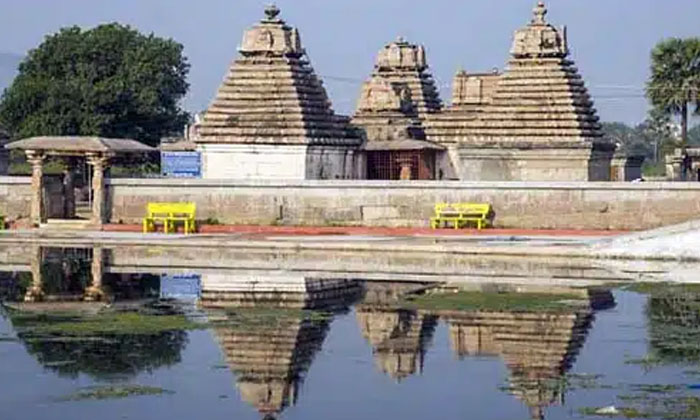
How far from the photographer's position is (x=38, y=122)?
71.2m

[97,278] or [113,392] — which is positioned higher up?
[97,278]

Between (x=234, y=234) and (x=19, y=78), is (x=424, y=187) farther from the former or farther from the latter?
(x=19, y=78)

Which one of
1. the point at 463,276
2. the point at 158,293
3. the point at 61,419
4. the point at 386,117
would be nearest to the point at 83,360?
the point at 61,419

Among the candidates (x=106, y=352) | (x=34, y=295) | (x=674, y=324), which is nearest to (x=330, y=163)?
(x=34, y=295)

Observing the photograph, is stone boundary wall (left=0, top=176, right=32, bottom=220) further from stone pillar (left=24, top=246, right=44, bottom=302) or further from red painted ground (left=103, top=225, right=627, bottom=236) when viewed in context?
stone pillar (left=24, top=246, right=44, bottom=302)

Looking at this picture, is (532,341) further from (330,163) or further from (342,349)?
(330,163)

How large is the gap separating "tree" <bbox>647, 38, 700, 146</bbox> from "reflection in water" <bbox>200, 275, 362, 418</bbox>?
42.5 meters

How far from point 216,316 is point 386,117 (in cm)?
2978

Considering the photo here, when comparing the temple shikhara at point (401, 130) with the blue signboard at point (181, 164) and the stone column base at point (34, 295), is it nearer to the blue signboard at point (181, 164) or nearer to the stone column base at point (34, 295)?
the blue signboard at point (181, 164)

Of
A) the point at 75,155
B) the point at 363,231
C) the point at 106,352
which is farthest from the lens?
the point at 75,155

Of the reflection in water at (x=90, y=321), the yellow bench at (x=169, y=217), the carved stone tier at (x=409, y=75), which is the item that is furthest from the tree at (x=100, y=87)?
the reflection in water at (x=90, y=321)

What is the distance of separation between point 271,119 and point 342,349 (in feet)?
80.8

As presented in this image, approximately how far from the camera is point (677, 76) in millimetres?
69938

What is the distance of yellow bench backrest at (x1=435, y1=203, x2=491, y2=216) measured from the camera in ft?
131
